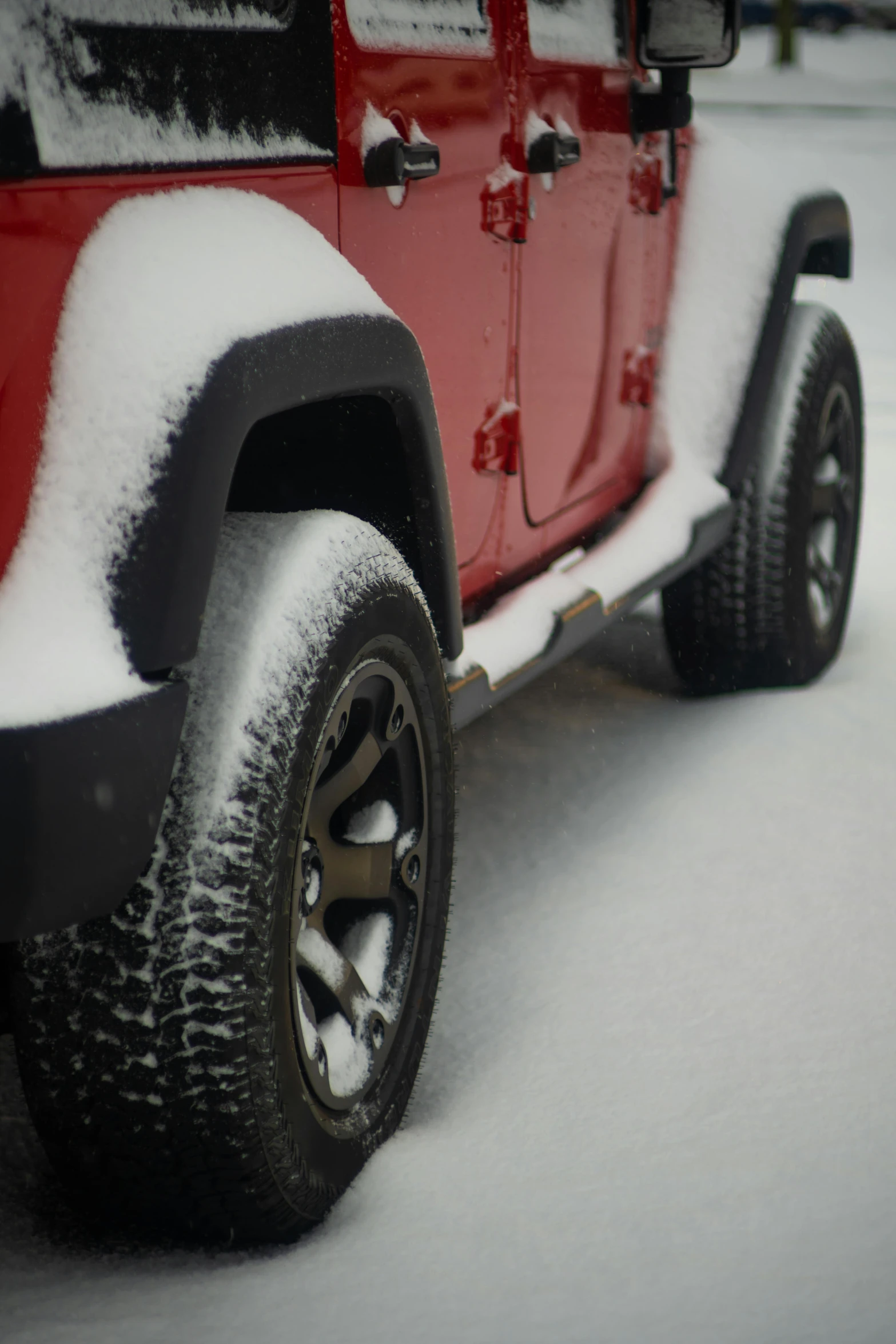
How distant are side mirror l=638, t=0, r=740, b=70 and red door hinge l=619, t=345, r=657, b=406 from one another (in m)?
0.51

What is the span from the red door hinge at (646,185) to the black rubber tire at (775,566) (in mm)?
571

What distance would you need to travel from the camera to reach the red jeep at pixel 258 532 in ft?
4.25

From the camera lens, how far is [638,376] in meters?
2.97

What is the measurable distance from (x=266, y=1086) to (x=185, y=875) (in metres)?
0.24

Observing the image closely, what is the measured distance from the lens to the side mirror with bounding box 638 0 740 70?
8.98 feet

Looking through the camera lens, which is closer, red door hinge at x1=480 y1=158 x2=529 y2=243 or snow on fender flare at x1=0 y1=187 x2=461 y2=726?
snow on fender flare at x1=0 y1=187 x2=461 y2=726

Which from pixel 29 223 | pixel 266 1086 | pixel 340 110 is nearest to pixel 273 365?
pixel 29 223

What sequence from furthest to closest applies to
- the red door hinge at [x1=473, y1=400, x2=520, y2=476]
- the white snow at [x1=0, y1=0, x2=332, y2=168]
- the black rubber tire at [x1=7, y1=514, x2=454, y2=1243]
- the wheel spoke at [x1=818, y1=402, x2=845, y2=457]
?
the wheel spoke at [x1=818, y1=402, x2=845, y2=457] → the red door hinge at [x1=473, y1=400, x2=520, y2=476] → the black rubber tire at [x1=7, y1=514, x2=454, y2=1243] → the white snow at [x1=0, y1=0, x2=332, y2=168]

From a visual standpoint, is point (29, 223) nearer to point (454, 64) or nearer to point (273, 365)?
point (273, 365)

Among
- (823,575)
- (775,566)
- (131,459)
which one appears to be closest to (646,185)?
(775,566)

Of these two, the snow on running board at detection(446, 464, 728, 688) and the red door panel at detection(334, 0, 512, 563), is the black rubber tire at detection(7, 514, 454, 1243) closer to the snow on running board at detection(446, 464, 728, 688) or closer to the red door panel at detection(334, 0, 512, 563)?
the red door panel at detection(334, 0, 512, 563)

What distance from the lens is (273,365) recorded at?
144 centimetres

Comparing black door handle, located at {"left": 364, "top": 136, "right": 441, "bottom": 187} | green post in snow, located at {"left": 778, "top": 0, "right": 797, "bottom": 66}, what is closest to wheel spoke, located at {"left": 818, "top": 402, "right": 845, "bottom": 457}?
black door handle, located at {"left": 364, "top": 136, "right": 441, "bottom": 187}

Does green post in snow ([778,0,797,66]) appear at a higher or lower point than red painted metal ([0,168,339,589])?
lower
